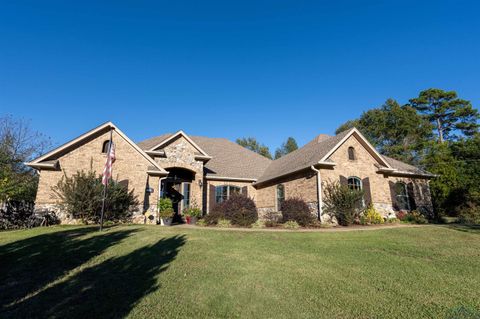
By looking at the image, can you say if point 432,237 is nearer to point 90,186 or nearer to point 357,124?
point 90,186

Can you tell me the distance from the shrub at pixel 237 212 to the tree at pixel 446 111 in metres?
37.2

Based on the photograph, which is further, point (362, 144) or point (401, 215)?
point (362, 144)

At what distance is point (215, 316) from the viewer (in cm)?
336

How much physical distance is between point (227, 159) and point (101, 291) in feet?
57.6

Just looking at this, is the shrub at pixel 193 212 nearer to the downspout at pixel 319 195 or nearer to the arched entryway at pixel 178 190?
the arched entryway at pixel 178 190

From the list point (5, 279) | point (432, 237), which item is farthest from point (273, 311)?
point (432, 237)

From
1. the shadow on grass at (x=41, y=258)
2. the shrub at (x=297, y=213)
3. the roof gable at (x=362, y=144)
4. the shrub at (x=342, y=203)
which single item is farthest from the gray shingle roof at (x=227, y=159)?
the shadow on grass at (x=41, y=258)

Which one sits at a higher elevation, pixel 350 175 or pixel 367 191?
pixel 350 175

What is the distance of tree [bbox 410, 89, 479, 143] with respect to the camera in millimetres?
35000

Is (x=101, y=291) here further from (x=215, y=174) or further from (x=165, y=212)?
(x=215, y=174)

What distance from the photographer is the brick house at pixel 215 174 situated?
46.0 feet

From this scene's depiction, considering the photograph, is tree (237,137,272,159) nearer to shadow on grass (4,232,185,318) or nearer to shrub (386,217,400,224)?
shrub (386,217,400,224)

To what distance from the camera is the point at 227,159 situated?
21.6 meters

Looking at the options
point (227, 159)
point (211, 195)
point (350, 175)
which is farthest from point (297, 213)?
point (227, 159)
